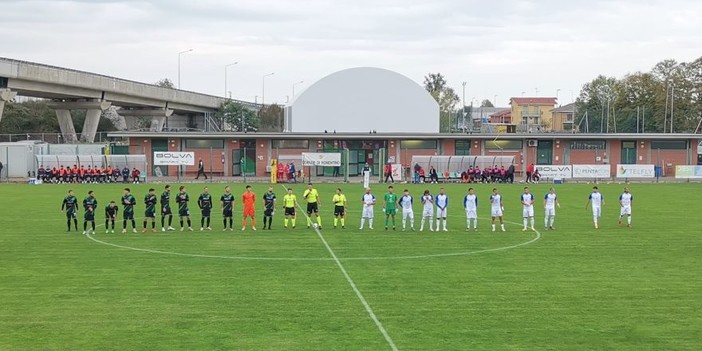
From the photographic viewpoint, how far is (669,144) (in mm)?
66250

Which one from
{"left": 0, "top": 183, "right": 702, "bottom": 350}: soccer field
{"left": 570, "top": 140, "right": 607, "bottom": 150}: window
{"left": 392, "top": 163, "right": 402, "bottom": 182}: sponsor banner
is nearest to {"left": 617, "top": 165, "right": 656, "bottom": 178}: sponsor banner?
{"left": 570, "top": 140, "right": 607, "bottom": 150}: window

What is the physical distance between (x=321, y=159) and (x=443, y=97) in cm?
9720

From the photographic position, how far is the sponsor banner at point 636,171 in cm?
6166

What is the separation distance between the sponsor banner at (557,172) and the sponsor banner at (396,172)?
11.3m

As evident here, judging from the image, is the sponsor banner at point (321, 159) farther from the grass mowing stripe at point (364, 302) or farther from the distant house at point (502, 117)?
the distant house at point (502, 117)

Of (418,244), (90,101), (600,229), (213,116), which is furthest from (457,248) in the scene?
(213,116)

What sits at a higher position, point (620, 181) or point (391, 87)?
point (391, 87)

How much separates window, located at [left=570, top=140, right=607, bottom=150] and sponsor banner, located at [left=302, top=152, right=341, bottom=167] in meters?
21.5

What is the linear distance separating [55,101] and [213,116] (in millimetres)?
36288

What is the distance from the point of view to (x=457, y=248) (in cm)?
2508

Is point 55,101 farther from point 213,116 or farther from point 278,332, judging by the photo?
point 278,332

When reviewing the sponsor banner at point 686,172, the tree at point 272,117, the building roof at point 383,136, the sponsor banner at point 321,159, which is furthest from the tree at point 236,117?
the sponsor banner at point 686,172

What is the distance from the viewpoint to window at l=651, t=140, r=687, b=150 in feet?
217

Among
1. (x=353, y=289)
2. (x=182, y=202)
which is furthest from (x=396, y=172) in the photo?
(x=353, y=289)
